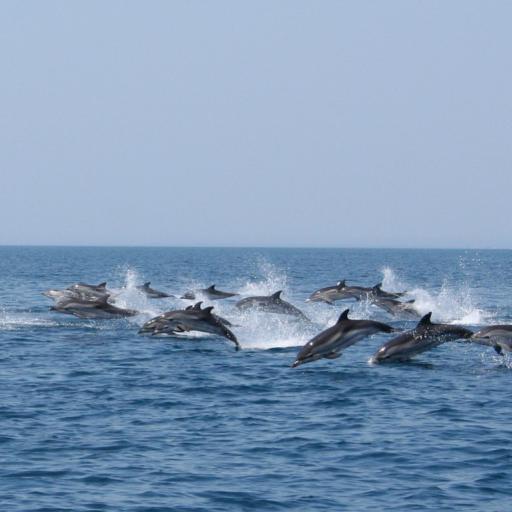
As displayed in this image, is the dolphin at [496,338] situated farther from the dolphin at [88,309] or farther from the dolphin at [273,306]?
the dolphin at [88,309]

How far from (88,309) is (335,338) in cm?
1206

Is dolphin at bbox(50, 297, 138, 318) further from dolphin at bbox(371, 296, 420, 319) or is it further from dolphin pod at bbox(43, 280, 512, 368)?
dolphin at bbox(371, 296, 420, 319)

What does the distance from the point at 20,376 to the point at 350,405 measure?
25.7 feet

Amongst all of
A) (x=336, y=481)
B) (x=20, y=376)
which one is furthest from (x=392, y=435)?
(x=20, y=376)

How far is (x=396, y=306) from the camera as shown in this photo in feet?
128

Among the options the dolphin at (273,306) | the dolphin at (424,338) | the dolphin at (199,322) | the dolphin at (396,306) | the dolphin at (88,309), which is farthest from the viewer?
the dolphin at (396,306)

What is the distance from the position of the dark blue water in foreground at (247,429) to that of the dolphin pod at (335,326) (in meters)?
0.49

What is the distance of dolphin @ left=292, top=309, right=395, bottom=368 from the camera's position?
2367 centimetres

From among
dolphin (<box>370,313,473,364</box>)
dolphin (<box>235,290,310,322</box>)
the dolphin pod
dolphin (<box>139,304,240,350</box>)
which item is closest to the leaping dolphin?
the dolphin pod

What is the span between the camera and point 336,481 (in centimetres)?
1438

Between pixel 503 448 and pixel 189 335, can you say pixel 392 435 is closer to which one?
pixel 503 448

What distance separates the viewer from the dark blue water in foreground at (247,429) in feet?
45.2

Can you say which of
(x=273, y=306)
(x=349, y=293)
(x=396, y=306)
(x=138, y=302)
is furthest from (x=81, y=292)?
(x=396, y=306)

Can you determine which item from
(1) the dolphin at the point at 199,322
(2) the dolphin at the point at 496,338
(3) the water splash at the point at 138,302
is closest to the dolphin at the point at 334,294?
(3) the water splash at the point at 138,302
